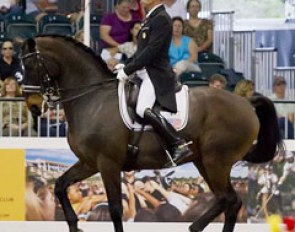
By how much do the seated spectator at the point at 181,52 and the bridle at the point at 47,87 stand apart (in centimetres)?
363

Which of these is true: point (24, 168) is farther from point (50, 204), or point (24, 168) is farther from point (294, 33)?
point (294, 33)

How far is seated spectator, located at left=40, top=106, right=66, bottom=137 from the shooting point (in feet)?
47.2

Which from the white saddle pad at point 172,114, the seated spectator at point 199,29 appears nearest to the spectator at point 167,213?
the white saddle pad at point 172,114

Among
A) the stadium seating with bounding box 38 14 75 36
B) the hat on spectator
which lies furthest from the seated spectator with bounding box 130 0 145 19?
the hat on spectator

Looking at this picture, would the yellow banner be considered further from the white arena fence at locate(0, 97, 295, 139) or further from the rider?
the rider

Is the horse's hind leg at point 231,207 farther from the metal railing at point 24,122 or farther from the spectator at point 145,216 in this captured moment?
the metal railing at point 24,122

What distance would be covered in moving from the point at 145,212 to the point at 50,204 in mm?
1103

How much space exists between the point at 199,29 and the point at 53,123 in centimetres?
285

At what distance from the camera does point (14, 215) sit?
46.4ft

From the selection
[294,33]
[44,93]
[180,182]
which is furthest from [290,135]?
[44,93]

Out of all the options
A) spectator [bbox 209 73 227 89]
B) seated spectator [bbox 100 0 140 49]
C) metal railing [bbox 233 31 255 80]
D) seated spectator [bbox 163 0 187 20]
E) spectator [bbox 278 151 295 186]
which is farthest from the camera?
seated spectator [bbox 163 0 187 20]

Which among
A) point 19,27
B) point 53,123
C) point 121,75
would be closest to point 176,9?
point 19,27

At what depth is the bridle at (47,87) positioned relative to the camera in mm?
11797

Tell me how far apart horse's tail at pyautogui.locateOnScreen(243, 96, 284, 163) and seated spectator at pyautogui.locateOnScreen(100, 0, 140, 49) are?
350cm
